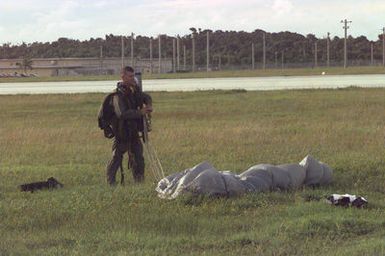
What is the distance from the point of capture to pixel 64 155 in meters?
14.0

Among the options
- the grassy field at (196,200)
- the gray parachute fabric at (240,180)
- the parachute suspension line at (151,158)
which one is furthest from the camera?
the parachute suspension line at (151,158)

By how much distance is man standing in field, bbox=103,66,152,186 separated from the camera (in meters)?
9.50

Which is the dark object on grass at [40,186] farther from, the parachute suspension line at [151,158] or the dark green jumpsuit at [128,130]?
the parachute suspension line at [151,158]

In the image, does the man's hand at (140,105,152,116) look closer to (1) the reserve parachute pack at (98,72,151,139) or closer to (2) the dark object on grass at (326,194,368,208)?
(1) the reserve parachute pack at (98,72,151,139)

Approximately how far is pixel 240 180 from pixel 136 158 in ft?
6.31

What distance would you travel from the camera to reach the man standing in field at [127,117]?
9500 mm

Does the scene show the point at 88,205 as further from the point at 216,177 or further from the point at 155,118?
the point at 155,118

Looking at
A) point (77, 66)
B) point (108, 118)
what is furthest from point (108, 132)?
point (77, 66)

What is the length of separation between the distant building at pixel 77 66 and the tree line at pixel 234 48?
367 inches

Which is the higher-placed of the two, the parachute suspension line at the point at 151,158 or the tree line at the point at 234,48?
the tree line at the point at 234,48

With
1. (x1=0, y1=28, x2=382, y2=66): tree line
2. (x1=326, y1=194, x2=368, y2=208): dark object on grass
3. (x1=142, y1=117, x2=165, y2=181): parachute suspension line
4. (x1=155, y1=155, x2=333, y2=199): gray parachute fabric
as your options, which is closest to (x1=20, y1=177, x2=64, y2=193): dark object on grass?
(x1=142, y1=117, x2=165, y2=181): parachute suspension line

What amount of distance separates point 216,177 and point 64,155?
627 centimetres

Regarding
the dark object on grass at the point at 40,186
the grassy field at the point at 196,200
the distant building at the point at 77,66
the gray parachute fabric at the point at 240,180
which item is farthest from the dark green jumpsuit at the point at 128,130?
the distant building at the point at 77,66

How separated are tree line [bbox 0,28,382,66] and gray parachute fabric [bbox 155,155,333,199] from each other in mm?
133312
